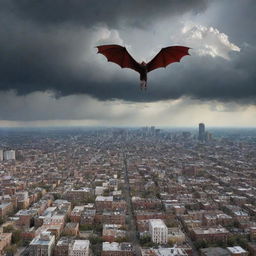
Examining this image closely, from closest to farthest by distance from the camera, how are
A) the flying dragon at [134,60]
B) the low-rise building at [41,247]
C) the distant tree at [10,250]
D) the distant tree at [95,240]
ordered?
the flying dragon at [134,60] → the low-rise building at [41,247] → the distant tree at [10,250] → the distant tree at [95,240]

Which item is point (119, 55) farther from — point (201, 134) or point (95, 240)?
point (201, 134)

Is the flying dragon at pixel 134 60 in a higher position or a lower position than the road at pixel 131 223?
higher

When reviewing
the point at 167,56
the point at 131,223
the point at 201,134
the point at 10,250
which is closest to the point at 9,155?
the point at 131,223

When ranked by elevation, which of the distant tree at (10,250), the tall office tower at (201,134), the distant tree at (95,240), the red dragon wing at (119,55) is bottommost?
the distant tree at (10,250)

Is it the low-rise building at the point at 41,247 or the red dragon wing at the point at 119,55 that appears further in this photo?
the low-rise building at the point at 41,247

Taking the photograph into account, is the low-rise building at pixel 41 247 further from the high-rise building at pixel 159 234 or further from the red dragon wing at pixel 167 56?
the red dragon wing at pixel 167 56

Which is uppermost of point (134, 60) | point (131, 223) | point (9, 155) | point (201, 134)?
point (134, 60)

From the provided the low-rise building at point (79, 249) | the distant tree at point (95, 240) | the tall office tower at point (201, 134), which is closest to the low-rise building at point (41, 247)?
the low-rise building at point (79, 249)
